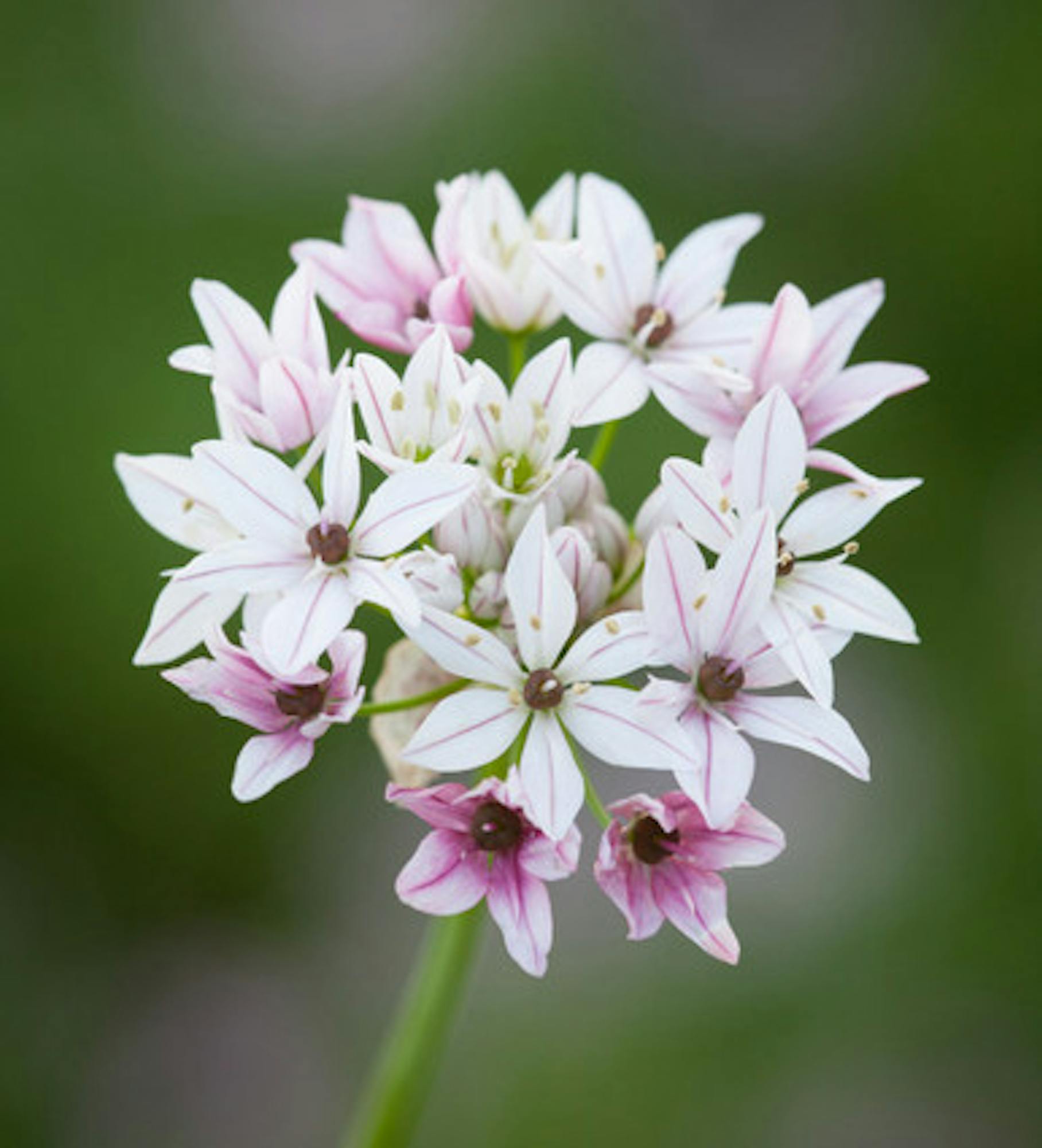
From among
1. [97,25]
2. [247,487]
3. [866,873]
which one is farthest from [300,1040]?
[97,25]

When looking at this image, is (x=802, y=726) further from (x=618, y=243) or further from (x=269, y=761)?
(x=618, y=243)

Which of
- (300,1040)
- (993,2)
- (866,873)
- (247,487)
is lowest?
(300,1040)

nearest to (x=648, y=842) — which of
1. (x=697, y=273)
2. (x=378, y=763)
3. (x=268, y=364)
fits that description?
(x=268, y=364)

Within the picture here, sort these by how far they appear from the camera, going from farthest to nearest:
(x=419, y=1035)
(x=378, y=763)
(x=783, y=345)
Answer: (x=378, y=763) → (x=419, y=1035) → (x=783, y=345)

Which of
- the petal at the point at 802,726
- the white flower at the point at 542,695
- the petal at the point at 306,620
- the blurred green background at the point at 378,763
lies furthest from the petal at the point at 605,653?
the blurred green background at the point at 378,763

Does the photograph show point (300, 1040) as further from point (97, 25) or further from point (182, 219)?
point (97, 25)

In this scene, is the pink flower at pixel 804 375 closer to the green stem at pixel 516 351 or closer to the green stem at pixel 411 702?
the green stem at pixel 516 351

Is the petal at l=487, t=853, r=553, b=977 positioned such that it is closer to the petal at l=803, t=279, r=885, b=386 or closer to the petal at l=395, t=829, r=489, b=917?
the petal at l=395, t=829, r=489, b=917

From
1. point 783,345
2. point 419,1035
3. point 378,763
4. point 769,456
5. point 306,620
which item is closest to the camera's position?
point 306,620
